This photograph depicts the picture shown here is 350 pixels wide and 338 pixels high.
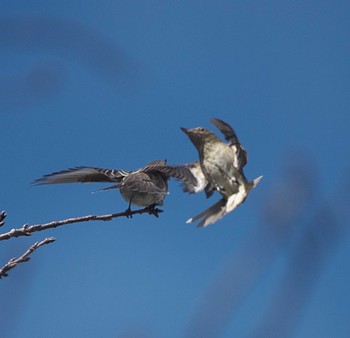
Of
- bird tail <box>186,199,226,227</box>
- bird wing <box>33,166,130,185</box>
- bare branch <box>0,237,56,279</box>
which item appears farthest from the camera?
bird wing <box>33,166,130,185</box>

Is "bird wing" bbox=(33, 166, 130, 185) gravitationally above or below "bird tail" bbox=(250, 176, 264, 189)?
above

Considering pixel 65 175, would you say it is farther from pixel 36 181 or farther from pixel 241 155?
pixel 241 155

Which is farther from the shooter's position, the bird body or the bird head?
the bird body

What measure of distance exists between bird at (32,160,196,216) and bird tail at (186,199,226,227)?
8.06 ft

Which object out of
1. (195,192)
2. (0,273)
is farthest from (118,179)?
(195,192)

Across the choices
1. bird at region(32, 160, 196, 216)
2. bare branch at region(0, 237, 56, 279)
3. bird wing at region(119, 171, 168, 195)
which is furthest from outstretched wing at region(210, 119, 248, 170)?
bird wing at region(119, 171, 168, 195)

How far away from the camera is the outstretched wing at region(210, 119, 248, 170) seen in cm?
326

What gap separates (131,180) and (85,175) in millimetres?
883

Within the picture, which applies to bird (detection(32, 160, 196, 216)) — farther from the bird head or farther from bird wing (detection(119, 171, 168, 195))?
the bird head

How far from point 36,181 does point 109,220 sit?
48.6 inches

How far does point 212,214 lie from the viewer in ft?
10.5

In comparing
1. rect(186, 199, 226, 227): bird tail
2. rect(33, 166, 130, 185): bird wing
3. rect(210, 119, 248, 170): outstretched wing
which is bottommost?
rect(186, 199, 226, 227): bird tail

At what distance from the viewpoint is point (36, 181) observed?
17.6ft

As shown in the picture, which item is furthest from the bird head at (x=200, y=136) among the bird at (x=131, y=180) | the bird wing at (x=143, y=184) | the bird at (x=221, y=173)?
the bird wing at (x=143, y=184)
